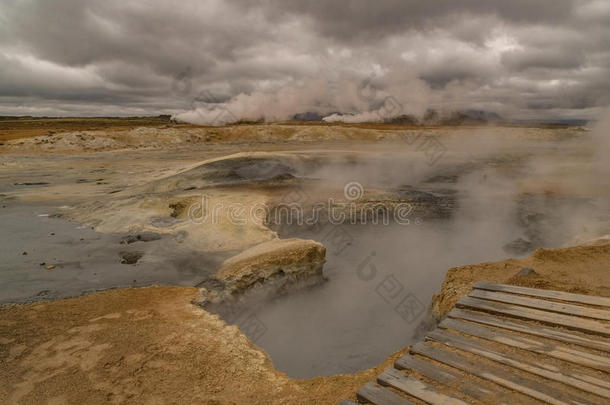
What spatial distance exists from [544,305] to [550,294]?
308 millimetres

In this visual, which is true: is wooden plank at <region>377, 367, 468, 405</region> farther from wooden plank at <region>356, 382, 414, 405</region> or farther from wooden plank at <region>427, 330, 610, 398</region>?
wooden plank at <region>427, 330, 610, 398</region>

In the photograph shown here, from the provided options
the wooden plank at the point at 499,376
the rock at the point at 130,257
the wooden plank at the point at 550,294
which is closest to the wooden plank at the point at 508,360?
the wooden plank at the point at 499,376

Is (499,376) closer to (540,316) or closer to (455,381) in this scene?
(455,381)

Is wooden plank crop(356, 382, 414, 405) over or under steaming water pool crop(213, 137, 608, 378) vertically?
over

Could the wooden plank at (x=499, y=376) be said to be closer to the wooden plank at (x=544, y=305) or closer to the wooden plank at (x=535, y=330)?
the wooden plank at (x=535, y=330)

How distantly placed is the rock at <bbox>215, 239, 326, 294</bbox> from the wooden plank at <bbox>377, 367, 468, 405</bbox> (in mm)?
4385

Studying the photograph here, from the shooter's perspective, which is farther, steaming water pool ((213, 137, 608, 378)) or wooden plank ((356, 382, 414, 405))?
steaming water pool ((213, 137, 608, 378))

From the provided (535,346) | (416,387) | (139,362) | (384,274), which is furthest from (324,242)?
(416,387)

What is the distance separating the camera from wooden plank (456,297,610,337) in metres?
3.16

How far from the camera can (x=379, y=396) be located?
2.71 m

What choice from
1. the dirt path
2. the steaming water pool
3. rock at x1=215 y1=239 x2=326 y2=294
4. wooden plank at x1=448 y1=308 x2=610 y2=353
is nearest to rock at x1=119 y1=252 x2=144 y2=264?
rock at x1=215 y1=239 x2=326 y2=294

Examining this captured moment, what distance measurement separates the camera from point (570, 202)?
39.9 feet

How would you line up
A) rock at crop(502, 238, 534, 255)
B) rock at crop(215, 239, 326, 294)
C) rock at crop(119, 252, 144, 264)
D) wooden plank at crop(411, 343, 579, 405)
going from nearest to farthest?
wooden plank at crop(411, 343, 579, 405) → rock at crop(215, 239, 326, 294) → rock at crop(119, 252, 144, 264) → rock at crop(502, 238, 534, 255)

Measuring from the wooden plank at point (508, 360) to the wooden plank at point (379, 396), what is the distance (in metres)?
0.80
